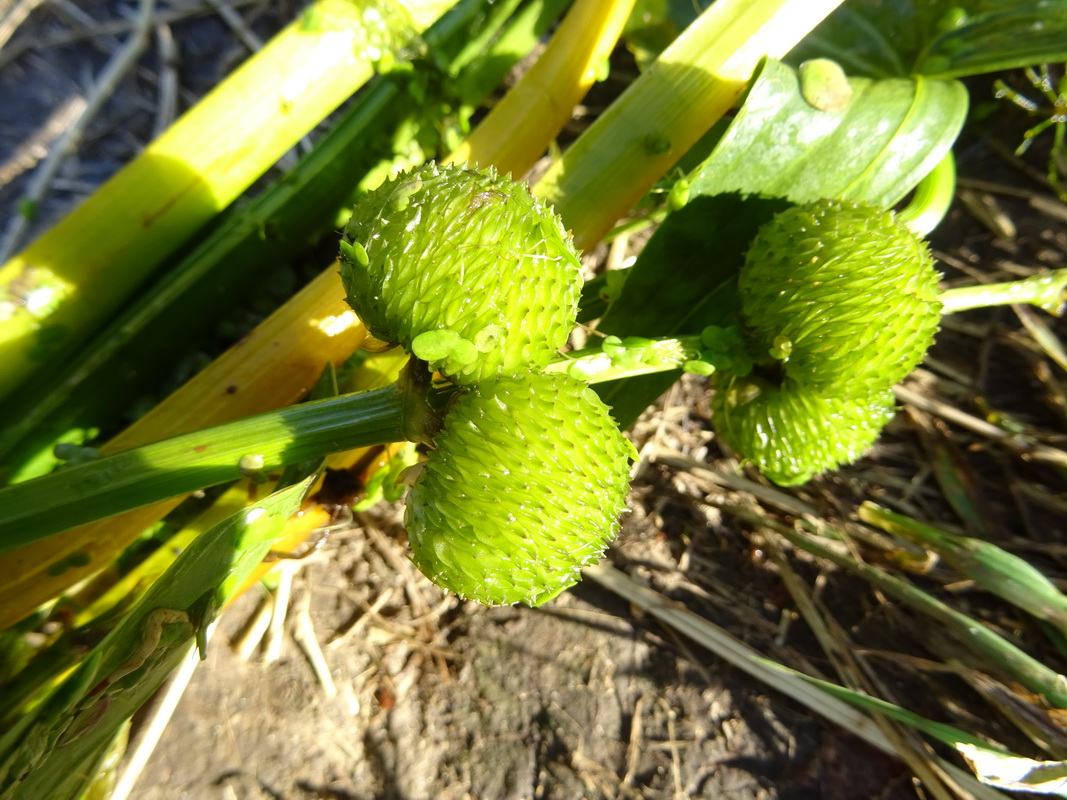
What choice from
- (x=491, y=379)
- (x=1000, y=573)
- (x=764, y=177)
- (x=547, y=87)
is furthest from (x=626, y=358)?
(x=1000, y=573)

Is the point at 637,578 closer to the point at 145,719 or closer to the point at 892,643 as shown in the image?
the point at 892,643

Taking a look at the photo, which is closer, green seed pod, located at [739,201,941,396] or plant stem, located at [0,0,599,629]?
green seed pod, located at [739,201,941,396]

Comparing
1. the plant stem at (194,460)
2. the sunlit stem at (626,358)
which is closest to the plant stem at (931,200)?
the sunlit stem at (626,358)

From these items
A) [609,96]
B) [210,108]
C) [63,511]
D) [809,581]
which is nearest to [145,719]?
[63,511]

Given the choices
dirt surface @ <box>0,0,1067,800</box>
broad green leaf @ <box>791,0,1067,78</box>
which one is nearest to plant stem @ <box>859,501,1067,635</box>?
dirt surface @ <box>0,0,1067,800</box>

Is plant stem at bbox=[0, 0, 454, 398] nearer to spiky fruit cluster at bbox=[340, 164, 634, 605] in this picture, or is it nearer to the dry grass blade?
spiky fruit cluster at bbox=[340, 164, 634, 605]

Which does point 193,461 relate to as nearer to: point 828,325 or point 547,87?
point 828,325
